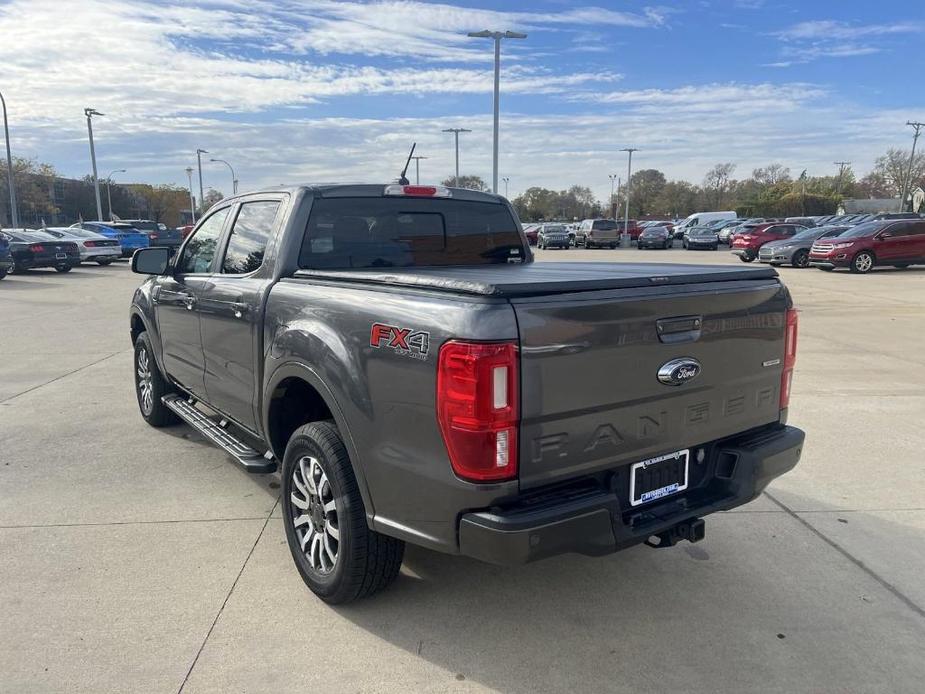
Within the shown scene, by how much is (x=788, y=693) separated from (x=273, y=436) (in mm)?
2572

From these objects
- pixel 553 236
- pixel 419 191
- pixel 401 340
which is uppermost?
pixel 419 191

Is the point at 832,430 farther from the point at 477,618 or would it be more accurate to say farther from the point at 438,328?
the point at 438,328

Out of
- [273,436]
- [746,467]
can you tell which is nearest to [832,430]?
[746,467]

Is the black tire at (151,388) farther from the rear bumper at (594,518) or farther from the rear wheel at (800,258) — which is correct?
the rear wheel at (800,258)

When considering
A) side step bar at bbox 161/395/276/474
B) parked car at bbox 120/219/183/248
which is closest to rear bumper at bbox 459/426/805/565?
side step bar at bbox 161/395/276/474

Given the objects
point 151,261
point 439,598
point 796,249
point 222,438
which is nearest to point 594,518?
point 439,598

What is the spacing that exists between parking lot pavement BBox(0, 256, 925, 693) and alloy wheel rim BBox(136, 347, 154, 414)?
59 centimetres

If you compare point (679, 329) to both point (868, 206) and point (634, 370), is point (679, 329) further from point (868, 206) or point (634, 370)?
point (868, 206)

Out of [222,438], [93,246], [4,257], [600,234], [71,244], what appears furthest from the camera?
[600,234]

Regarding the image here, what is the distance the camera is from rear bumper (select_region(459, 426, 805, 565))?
8.00 feet

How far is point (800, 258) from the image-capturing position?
24484mm

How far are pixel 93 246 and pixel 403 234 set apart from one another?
25270 mm

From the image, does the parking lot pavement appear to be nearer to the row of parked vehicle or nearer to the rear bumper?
the rear bumper

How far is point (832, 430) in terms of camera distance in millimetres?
5797
